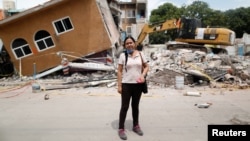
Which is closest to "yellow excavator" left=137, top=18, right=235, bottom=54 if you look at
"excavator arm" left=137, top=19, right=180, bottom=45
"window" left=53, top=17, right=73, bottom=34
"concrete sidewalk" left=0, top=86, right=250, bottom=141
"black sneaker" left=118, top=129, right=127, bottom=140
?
"excavator arm" left=137, top=19, right=180, bottom=45

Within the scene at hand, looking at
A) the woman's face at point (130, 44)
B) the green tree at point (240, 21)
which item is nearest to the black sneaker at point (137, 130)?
the woman's face at point (130, 44)

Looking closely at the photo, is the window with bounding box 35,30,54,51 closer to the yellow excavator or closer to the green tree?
the yellow excavator

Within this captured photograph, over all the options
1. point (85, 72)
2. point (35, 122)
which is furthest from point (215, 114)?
point (85, 72)

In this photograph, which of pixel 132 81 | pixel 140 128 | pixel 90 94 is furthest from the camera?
pixel 90 94

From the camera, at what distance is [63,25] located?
55.1 ft

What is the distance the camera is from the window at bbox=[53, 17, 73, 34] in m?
16.7

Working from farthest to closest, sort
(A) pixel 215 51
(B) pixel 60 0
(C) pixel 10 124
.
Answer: (A) pixel 215 51, (B) pixel 60 0, (C) pixel 10 124

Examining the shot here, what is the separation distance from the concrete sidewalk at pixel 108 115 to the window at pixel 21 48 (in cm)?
680

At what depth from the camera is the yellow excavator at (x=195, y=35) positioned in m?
21.3

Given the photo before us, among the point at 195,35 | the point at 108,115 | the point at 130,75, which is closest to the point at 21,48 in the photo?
the point at 108,115

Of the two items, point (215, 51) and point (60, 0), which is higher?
point (60, 0)

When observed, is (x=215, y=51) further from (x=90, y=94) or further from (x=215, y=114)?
(x=215, y=114)

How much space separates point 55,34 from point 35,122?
10.5m

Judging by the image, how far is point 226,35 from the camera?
2109cm
